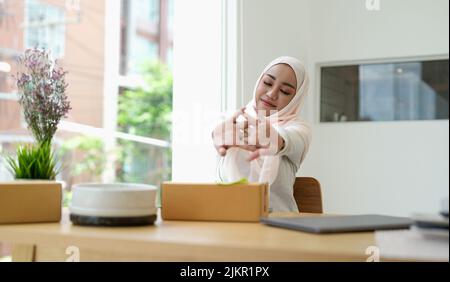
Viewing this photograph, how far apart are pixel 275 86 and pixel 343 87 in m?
1.79

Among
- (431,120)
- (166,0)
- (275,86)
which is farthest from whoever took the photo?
(166,0)

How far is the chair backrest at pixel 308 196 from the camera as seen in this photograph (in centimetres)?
163

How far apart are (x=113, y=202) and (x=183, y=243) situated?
22cm

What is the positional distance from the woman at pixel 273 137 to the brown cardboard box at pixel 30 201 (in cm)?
37

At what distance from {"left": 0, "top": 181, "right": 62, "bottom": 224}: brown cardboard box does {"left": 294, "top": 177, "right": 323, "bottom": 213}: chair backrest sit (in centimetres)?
82

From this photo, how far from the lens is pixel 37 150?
1.13 m

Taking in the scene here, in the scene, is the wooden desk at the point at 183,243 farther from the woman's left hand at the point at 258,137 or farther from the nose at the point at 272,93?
the nose at the point at 272,93

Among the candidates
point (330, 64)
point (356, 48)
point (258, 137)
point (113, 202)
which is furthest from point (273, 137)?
point (356, 48)

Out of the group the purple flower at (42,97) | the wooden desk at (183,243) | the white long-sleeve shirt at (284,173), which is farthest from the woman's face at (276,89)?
the wooden desk at (183,243)

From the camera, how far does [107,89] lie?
23.6ft
